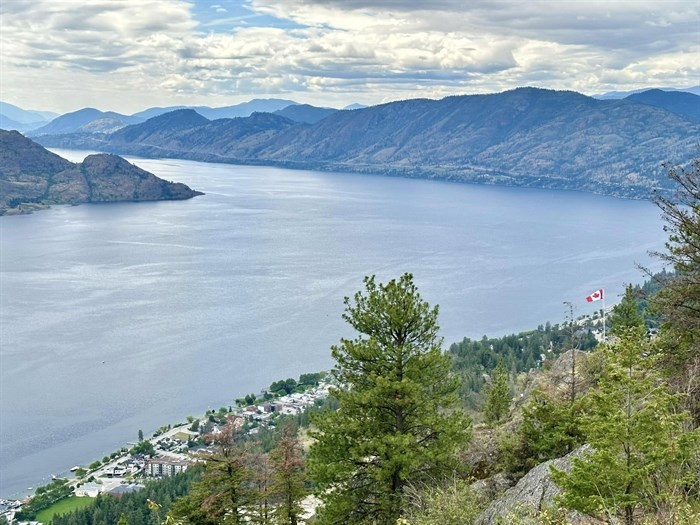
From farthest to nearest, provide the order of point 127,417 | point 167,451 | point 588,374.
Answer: point 127,417 < point 167,451 < point 588,374

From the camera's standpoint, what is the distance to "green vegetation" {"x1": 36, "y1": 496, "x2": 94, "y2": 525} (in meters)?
50.8

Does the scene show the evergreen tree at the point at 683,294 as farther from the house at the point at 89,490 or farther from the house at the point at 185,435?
the house at the point at 185,435

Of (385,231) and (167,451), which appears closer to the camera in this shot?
(167,451)

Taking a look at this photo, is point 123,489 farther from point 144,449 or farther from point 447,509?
point 447,509

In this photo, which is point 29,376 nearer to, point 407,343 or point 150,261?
point 150,261

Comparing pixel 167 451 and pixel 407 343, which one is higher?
pixel 407 343

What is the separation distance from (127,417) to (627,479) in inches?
2542

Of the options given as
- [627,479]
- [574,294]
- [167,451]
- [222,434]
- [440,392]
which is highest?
[627,479]

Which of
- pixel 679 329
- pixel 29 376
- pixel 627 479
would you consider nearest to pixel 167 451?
pixel 29 376

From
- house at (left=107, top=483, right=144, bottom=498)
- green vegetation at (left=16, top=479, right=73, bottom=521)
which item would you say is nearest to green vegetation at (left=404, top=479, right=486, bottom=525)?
house at (left=107, top=483, right=144, bottom=498)

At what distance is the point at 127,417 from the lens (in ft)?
221

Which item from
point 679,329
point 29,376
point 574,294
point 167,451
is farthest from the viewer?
point 574,294

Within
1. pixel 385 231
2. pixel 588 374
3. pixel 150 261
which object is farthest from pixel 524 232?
pixel 588 374

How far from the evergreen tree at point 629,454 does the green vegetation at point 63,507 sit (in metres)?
49.6
